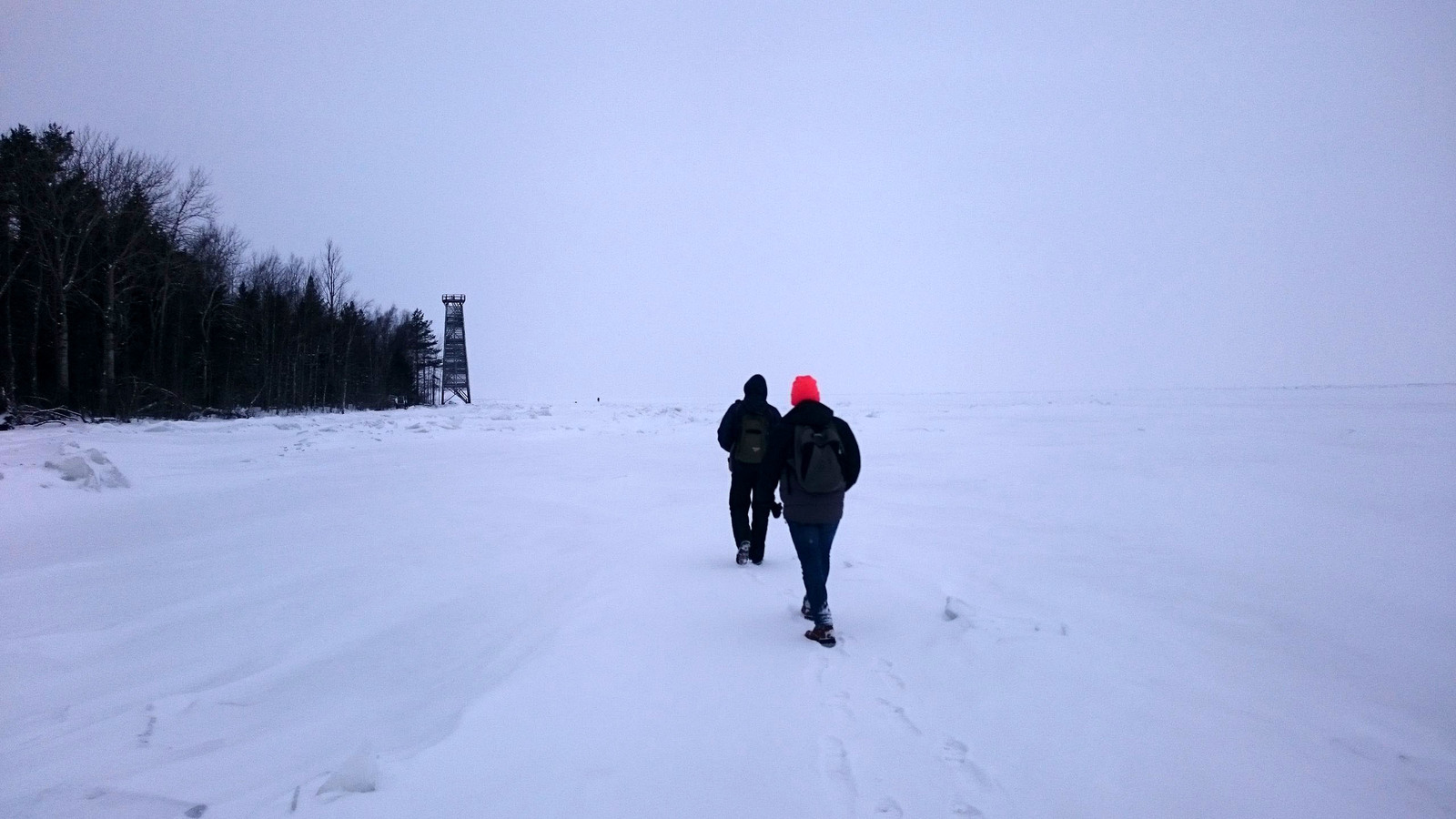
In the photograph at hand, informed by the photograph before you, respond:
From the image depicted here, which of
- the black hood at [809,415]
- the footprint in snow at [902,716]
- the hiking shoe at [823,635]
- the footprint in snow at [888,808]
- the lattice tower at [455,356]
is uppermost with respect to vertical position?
the lattice tower at [455,356]

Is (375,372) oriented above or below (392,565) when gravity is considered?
above

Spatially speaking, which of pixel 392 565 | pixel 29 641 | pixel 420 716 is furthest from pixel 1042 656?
pixel 29 641

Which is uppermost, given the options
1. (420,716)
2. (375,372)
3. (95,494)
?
(375,372)

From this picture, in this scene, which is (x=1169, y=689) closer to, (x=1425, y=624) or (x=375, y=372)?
(x=1425, y=624)

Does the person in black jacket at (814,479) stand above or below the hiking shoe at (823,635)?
above

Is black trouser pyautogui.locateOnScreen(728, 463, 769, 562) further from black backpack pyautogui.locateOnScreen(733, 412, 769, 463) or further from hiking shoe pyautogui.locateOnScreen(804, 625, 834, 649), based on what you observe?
hiking shoe pyautogui.locateOnScreen(804, 625, 834, 649)

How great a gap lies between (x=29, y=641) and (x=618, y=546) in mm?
5210

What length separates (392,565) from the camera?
7449 millimetres

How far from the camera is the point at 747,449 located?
7781mm

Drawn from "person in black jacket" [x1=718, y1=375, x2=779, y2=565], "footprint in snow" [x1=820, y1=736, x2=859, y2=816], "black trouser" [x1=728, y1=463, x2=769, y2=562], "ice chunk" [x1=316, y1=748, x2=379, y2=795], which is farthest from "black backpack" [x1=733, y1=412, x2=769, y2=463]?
"ice chunk" [x1=316, y1=748, x2=379, y2=795]

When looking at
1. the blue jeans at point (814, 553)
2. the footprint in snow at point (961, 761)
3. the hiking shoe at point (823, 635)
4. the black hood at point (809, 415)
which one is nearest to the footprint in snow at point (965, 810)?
the footprint in snow at point (961, 761)

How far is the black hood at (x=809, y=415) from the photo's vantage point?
5375mm

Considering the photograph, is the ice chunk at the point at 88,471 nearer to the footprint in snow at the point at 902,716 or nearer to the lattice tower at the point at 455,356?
the footprint in snow at the point at 902,716

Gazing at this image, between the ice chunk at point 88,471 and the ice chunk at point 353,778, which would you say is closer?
the ice chunk at point 353,778
